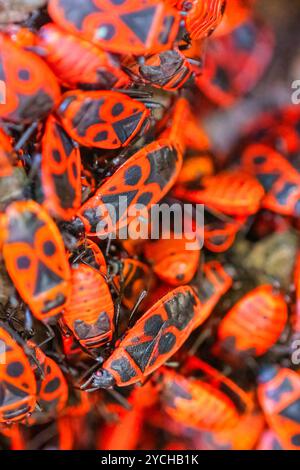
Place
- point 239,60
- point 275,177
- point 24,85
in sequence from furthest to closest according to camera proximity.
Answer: point 239,60, point 275,177, point 24,85

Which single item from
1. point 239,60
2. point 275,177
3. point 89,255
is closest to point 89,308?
point 89,255

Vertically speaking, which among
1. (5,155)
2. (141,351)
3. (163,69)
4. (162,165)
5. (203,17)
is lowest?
(141,351)

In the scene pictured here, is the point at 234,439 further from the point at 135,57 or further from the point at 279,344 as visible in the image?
the point at 135,57

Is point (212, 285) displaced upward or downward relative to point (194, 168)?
downward

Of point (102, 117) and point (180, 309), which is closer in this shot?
point (102, 117)

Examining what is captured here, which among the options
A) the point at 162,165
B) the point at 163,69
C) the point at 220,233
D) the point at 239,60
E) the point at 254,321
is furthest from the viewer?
the point at 239,60

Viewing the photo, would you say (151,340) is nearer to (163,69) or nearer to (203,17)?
(163,69)

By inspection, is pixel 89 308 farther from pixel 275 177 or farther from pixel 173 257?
pixel 275 177
